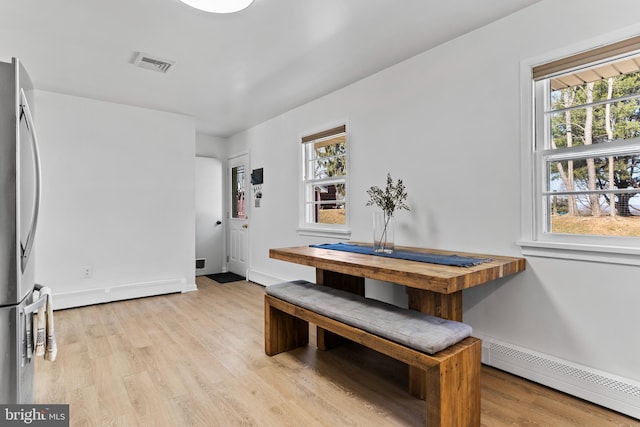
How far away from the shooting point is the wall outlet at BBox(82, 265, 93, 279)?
3812mm

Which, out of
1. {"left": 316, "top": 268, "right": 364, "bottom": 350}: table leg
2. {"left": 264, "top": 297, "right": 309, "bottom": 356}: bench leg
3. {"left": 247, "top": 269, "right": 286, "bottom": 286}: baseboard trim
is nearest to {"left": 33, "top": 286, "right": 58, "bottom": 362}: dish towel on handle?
{"left": 264, "top": 297, "right": 309, "bottom": 356}: bench leg

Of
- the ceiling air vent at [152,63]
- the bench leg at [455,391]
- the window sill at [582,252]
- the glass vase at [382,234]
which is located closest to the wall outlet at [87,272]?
the ceiling air vent at [152,63]

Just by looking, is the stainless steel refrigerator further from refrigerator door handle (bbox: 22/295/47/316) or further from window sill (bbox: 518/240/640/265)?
window sill (bbox: 518/240/640/265)

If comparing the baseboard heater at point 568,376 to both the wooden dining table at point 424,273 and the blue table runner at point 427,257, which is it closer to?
the wooden dining table at point 424,273

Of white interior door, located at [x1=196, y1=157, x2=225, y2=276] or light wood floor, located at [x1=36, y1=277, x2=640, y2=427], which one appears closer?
light wood floor, located at [x1=36, y1=277, x2=640, y2=427]

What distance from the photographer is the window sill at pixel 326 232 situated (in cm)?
346

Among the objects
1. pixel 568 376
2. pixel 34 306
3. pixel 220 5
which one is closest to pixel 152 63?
pixel 220 5

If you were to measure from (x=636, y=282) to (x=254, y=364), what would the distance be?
232 centimetres

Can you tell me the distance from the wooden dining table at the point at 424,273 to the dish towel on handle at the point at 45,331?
144 cm

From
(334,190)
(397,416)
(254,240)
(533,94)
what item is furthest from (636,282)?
(254,240)

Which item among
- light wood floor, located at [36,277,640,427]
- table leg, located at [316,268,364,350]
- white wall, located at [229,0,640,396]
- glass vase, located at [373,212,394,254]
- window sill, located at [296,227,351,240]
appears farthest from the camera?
window sill, located at [296,227,351,240]

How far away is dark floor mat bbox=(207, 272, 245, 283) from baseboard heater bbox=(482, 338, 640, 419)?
3.68 m

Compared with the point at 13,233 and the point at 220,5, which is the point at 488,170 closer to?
the point at 220,5

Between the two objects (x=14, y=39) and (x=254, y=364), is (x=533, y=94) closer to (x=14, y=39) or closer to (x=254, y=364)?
(x=254, y=364)
